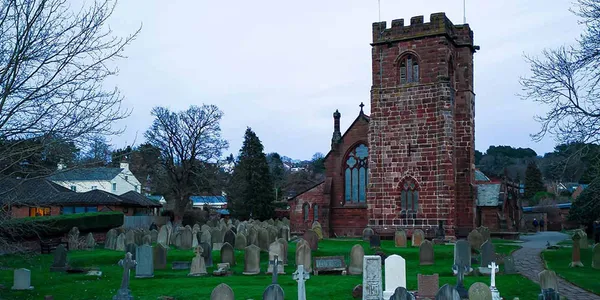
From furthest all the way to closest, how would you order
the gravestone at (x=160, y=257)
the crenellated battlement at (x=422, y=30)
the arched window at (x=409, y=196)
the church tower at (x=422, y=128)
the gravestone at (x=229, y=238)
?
the arched window at (x=409, y=196)
the crenellated battlement at (x=422, y=30)
the church tower at (x=422, y=128)
the gravestone at (x=229, y=238)
the gravestone at (x=160, y=257)

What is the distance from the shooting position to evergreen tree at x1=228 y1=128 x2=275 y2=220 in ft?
187

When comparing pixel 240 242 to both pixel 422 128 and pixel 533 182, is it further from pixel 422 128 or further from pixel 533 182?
pixel 533 182

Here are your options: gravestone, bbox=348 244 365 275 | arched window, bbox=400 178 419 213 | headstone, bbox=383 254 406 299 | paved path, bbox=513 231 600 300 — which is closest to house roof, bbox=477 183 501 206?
arched window, bbox=400 178 419 213

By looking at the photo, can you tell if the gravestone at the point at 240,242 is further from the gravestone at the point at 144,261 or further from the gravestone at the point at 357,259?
the gravestone at the point at 357,259

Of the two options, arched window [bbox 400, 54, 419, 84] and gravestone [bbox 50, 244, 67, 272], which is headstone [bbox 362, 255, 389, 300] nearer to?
gravestone [bbox 50, 244, 67, 272]

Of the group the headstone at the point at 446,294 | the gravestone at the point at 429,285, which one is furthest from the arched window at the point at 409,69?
the headstone at the point at 446,294

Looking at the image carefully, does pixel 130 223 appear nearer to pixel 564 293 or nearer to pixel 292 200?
pixel 292 200

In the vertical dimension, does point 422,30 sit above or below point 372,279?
above

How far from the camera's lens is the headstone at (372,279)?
13289 millimetres

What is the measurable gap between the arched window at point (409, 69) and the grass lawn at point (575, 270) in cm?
1146

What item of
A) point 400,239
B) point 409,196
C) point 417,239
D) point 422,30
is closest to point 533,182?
point 409,196

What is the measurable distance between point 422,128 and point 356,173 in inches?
278

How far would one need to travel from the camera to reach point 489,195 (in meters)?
36.2

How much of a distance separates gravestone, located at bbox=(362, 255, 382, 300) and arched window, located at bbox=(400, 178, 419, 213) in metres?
18.9
